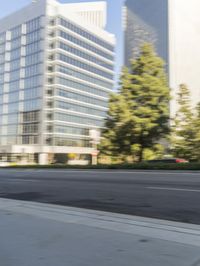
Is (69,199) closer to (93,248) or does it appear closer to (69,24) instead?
(93,248)

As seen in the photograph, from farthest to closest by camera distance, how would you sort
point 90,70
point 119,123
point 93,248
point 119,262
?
point 90,70, point 119,123, point 93,248, point 119,262

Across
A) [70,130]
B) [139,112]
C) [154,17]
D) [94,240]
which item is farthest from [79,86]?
[94,240]

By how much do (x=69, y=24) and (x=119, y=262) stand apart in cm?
9939

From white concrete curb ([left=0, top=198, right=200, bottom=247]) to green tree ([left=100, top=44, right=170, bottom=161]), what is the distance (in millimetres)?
21857

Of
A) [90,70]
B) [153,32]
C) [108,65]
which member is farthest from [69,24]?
[153,32]

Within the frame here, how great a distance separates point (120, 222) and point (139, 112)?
23.7 metres

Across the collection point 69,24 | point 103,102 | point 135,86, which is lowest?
point 135,86

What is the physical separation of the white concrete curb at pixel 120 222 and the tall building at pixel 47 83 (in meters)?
79.7

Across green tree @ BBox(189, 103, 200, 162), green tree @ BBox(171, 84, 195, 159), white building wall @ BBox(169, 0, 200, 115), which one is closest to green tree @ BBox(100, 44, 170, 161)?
green tree @ BBox(171, 84, 195, 159)

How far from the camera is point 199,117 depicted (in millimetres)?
32688

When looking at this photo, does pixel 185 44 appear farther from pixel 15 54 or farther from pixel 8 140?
pixel 8 140

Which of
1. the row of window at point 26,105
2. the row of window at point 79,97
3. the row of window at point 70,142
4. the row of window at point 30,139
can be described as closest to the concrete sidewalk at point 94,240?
the row of window at point 70,142

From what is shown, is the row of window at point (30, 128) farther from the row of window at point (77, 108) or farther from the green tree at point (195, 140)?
the green tree at point (195, 140)

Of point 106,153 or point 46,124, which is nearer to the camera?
point 106,153
